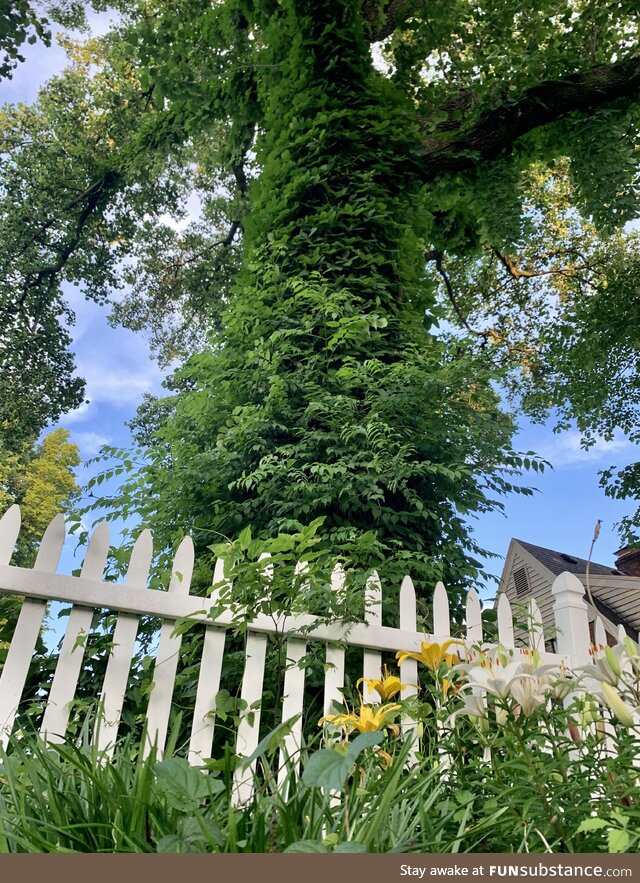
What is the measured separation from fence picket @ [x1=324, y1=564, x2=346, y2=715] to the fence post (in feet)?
4.46

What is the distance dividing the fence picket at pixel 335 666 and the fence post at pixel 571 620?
1359mm

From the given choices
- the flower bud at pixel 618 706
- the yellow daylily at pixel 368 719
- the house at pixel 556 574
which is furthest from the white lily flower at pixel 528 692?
the house at pixel 556 574

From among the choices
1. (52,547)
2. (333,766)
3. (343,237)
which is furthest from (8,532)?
(343,237)

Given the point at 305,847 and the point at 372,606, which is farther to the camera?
the point at 372,606

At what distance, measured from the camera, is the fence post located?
3090 mm

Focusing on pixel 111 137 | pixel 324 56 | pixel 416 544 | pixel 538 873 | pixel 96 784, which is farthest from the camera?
pixel 111 137

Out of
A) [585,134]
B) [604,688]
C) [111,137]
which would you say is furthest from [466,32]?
[604,688]

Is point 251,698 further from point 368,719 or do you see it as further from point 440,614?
point 440,614

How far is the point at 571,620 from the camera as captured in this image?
3127mm

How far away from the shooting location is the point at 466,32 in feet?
26.7

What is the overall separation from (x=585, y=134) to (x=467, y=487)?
503 centimetres

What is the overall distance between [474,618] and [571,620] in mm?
675

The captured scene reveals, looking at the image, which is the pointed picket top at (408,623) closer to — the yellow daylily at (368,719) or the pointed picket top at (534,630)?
the pointed picket top at (534,630)

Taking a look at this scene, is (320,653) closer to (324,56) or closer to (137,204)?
(324,56)
